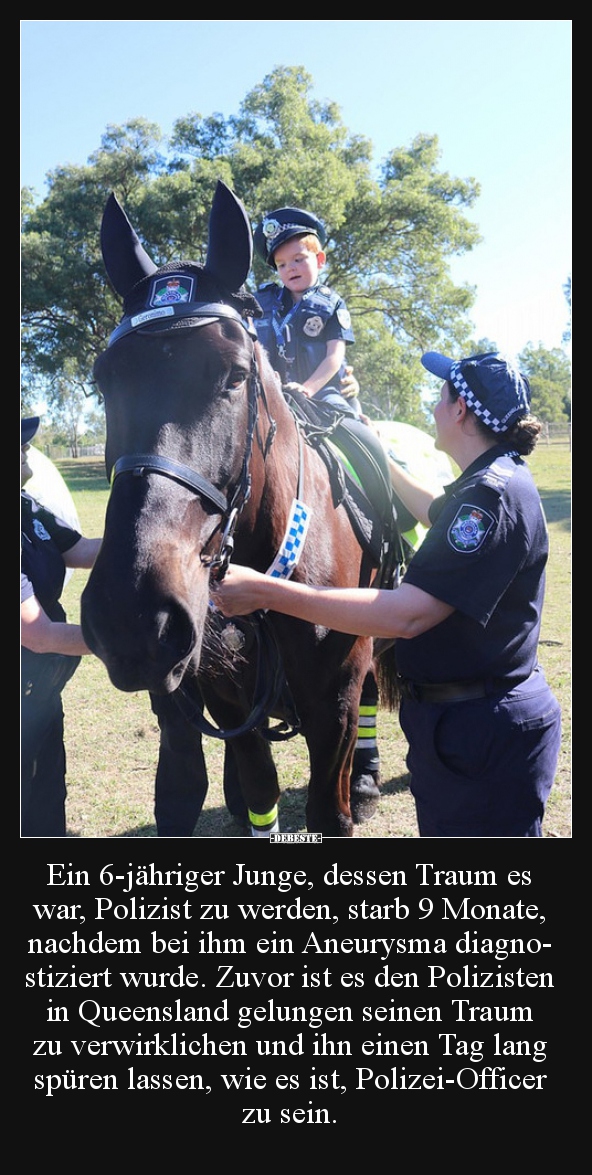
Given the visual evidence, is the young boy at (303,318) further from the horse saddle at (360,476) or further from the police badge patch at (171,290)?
the police badge patch at (171,290)

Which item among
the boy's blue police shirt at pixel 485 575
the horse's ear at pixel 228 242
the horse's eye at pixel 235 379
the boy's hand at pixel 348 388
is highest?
the boy's hand at pixel 348 388

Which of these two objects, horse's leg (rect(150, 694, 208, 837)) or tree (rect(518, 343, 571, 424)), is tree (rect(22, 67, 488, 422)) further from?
tree (rect(518, 343, 571, 424))

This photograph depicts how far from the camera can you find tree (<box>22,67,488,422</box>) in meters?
22.7

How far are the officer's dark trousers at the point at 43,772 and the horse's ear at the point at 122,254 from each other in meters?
1.71

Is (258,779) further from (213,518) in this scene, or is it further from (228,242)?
(228,242)

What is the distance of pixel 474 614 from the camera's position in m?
2.36

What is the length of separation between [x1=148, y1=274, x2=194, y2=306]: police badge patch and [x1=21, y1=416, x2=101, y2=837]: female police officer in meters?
1.02

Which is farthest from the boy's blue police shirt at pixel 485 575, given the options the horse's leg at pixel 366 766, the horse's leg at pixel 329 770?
the horse's leg at pixel 366 766

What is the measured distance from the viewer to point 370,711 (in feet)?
16.2

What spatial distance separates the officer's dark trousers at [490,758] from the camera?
250 centimetres

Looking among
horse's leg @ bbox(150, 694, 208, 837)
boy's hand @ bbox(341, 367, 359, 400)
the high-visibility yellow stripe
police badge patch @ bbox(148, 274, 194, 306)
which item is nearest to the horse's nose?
police badge patch @ bbox(148, 274, 194, 306)

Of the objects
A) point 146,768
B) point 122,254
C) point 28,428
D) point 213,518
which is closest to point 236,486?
point 213,518
